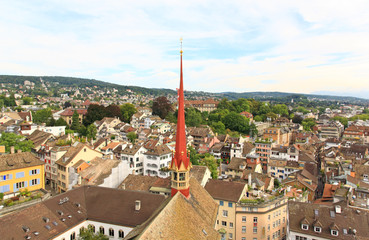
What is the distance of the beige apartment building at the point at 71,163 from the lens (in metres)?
47.2

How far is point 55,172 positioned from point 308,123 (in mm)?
139399

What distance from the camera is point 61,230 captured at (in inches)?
1025

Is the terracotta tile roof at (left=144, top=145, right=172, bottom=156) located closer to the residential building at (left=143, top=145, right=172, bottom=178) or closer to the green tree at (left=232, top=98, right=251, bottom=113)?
the residential building at (left=143, top=145, right=172, bottom=178)

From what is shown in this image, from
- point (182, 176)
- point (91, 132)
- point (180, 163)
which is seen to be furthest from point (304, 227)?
point (91, 132)

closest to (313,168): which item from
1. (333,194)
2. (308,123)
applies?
(333,194)

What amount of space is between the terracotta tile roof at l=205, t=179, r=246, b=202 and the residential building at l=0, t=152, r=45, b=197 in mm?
25776

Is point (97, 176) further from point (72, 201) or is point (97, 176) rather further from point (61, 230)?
point (61, 230)

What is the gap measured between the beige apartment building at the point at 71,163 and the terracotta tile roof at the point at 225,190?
23355 millimetres

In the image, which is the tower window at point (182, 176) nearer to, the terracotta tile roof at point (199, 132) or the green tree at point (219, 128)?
the terracotta tile roof at point (199, 132)

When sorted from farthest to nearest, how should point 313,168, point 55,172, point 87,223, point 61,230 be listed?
1. point 313,168
2. point 55,172
3. point 87,223
4. point 61,230

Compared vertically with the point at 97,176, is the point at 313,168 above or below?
below

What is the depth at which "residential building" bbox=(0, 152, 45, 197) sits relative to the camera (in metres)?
36.9

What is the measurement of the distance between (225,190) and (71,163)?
2794 cm

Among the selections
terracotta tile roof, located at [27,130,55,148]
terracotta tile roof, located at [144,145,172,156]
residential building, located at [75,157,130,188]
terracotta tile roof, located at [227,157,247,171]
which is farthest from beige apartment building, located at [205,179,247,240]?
terracotta tile roof, located at [27,130,55,148]
